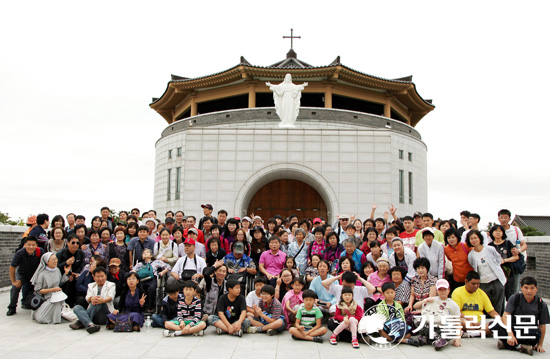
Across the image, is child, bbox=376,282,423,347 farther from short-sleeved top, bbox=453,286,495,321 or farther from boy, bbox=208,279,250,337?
boy, bbox=208,279,250,337

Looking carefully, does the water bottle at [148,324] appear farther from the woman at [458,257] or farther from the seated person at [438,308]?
the woman at [458,257]

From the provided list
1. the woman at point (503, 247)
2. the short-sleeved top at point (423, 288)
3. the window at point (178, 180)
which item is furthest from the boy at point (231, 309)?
the window at point (178, 180)

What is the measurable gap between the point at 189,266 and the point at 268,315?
151 cm

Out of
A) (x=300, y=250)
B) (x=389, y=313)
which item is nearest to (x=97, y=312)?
(x=300, y=250)

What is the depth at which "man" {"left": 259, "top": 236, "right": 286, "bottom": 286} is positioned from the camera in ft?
23.1

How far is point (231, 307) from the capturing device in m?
6.05

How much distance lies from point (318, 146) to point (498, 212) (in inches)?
296

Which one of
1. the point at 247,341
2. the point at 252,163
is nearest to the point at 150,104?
the point at 252,163

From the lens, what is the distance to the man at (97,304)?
20.2ft

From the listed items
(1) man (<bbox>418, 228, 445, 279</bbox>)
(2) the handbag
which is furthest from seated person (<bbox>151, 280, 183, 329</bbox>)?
(1) man (<bbox>418, 228, 445, 279</bbox>)

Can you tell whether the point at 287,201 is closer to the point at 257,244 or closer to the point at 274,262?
the point at 257,244

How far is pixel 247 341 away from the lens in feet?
18.3

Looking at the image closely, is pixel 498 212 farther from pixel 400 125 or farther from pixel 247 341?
pixel 400 125

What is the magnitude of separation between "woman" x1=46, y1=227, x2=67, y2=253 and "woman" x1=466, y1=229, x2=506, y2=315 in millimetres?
6417
